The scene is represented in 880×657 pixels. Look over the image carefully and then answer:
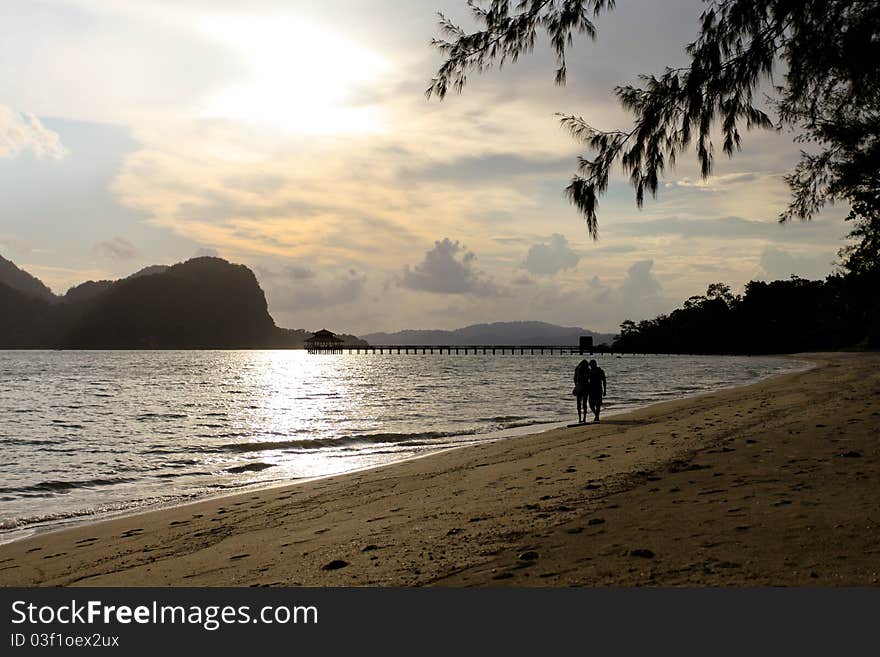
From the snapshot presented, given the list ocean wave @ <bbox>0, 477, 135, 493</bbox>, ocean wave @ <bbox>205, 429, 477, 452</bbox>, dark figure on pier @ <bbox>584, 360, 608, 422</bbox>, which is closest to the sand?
ocean wave @ <bbox>0, 477, 135, 493</bbox>

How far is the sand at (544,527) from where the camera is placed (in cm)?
559

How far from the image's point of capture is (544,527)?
7133mm

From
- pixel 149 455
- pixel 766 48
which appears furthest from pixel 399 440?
pixel 766 48

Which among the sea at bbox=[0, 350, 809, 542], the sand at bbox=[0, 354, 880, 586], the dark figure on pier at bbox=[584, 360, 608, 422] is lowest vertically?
the sea at bbox=[0, 350, 809, 542]

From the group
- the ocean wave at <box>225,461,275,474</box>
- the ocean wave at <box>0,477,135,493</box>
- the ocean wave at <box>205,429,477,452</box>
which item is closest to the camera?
the ocean wave at <box>0,477,135,493</box>

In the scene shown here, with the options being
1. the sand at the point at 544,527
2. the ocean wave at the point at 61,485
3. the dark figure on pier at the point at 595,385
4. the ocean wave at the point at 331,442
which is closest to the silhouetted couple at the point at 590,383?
the dark figure on pier at the point at 595,385

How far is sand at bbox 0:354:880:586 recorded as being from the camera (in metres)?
5.59

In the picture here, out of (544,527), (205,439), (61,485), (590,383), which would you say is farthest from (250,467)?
(544,527)

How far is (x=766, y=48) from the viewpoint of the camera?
7.16 meters

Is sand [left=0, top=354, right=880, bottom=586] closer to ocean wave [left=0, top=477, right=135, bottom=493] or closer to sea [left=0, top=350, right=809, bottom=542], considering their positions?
sea [left=0, top=350, right=809, bottom=542]

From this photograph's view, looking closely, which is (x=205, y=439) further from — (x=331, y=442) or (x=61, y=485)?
(x=61, y=485)

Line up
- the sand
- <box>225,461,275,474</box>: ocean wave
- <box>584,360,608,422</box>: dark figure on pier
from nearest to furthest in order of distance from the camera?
the sand → <box>225,461,275,474</box>: ocean wave → <box>584,360,608,422</box>: dark figure on pier

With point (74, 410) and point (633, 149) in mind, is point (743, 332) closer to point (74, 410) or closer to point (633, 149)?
point (74, 410)

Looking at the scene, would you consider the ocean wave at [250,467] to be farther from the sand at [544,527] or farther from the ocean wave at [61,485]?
the sand at [544,527]
